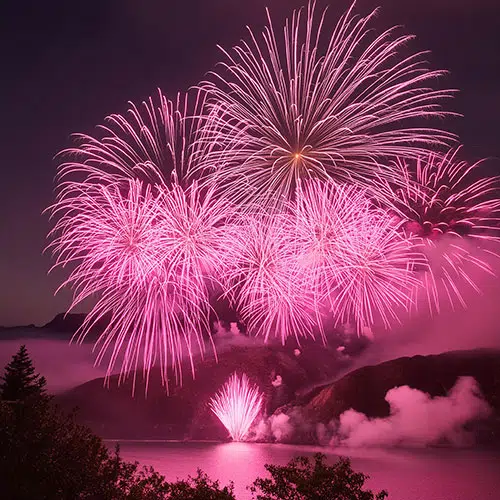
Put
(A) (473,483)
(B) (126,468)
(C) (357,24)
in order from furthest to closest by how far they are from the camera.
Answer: (A) (473,483) < (C) (357,24) < (B) (126,468)

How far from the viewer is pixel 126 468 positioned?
3431cm

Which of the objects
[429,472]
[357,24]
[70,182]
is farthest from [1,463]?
[429,472]

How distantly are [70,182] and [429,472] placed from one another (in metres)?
182

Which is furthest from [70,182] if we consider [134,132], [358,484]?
[358,484]

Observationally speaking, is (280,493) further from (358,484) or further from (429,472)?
(429,472)

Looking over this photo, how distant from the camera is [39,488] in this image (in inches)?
1106

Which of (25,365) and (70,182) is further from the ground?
(70,182)

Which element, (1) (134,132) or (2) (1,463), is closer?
(2) (1,463)

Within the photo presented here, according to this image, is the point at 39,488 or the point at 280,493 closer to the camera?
the point at 39,488

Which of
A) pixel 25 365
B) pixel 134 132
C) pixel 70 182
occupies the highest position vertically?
pixel 134 132

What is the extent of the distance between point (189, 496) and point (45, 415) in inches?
326

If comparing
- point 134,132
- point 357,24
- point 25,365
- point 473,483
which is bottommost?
point 473,483

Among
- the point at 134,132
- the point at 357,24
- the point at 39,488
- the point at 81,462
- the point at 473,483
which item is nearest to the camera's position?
the point at 39,488

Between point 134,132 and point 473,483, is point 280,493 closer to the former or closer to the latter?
point 134,132
